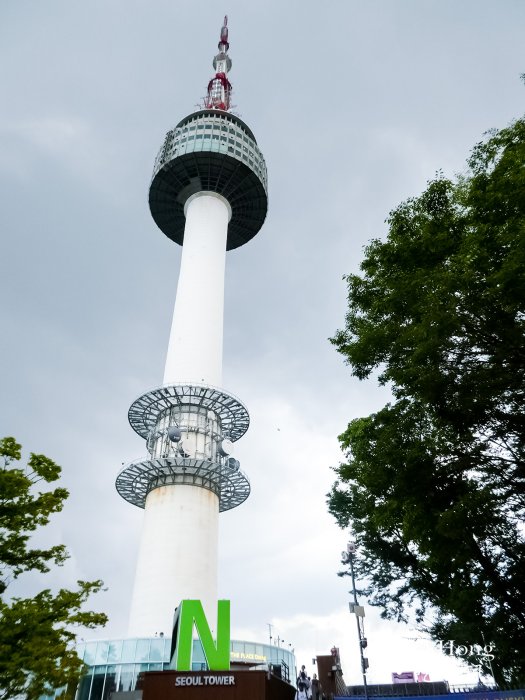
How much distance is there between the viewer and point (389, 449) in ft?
59.6

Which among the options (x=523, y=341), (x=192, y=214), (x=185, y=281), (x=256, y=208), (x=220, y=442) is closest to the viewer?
(x=523, y=341)

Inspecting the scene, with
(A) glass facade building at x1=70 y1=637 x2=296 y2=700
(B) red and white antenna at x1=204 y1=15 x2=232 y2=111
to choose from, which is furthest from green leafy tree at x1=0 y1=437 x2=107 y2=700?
(B) red and white antenna at x1=204 y1=15 x2=232 y2=111

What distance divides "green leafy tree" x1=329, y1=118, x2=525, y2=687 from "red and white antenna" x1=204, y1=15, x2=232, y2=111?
6133 cm

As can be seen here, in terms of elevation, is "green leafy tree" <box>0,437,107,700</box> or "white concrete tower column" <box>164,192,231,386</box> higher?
"white concrete tower column" <box>164,192,231,386</box>

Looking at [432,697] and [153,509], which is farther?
[153,509]

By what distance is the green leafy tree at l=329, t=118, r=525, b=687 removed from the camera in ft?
55.1

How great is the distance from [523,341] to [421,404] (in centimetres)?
415

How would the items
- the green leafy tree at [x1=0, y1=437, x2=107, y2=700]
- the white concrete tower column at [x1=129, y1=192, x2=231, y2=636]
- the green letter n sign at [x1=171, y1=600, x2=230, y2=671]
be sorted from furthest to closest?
1. the white concrete tower column at [x1=129, y1=192, x2=231, y2=636]
2. the green letter n sign at [x1=171, y1=600, x2=230, y2=671]
3. the green leafy tree at [x1=0, y1=437, x2=107, y2=700]

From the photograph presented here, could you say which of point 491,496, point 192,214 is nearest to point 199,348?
point 192,214

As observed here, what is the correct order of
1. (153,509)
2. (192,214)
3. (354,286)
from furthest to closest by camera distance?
(192,214) → (153,509) → (354,286)

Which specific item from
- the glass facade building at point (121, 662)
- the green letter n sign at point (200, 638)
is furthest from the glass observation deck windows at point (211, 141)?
the green letter n sign at point (200, 638)

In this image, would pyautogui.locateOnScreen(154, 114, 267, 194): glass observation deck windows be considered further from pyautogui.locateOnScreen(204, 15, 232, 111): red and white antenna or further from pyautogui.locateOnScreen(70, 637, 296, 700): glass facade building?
pyautogui.locateOnScreen(70, 637, 296, 700): glass facade building

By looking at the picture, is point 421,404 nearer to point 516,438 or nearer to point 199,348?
point 516,438

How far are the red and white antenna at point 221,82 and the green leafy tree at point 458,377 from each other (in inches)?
2415
